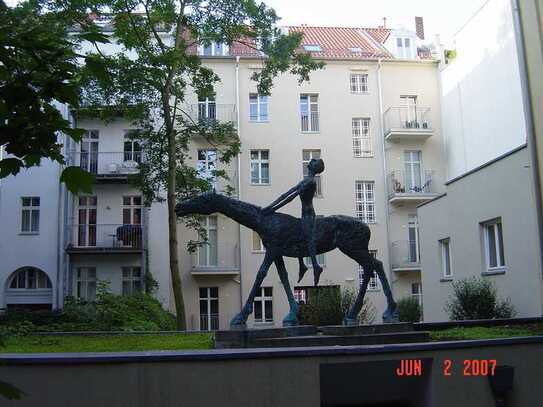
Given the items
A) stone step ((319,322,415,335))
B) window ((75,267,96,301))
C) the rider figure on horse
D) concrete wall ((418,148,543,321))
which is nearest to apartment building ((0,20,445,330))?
window ((75,267,96,301))

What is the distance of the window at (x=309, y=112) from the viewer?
3534 centimetres

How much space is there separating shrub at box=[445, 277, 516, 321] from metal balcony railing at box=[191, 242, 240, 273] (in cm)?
1588

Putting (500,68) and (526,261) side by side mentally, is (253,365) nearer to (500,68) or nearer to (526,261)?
(526,261)

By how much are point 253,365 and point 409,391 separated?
2.12 meters

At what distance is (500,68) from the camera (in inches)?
1161

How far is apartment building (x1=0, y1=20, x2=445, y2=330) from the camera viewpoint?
3212 cm

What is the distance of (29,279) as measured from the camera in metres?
32.2

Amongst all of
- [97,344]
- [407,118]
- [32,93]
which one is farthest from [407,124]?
[32,93]

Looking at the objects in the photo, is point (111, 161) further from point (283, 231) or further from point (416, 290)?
point (283, 231)

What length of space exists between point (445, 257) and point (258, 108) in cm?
1540

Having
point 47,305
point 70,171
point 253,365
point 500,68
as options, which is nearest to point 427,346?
point 253,365

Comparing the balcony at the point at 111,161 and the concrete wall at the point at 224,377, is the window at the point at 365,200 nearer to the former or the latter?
the balcony at the point at 111,161

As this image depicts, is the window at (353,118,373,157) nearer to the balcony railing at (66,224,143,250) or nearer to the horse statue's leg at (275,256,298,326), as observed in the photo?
the balcony railing at (66,224,143,250)

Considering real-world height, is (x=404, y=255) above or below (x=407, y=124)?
below
